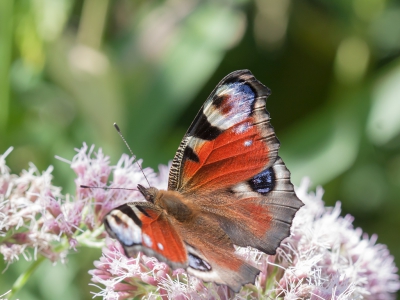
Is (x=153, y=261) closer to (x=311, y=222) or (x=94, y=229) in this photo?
(x=94, y=229)

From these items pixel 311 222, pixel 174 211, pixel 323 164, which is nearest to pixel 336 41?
pixel 323 164

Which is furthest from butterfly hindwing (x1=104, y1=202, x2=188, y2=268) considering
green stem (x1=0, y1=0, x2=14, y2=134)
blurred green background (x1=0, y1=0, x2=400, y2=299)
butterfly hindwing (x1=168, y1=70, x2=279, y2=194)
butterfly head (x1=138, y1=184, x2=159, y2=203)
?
green stem (x1=0, y1=0, x2=14, y2=134)

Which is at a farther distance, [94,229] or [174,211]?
[94,229]

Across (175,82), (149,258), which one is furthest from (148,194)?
(175,82)

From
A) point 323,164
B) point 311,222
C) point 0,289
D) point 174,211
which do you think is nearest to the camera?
point 174,211

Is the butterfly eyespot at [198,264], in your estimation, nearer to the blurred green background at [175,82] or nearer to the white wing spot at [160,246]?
the white wing spot at [160,246]

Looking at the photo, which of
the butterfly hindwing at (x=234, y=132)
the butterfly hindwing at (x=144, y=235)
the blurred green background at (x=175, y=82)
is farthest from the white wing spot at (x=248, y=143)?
the blurred green background at (x=175, y=82)

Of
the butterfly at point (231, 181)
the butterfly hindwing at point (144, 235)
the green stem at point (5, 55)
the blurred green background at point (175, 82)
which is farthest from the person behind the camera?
the blurred green background at point (175, 82)
